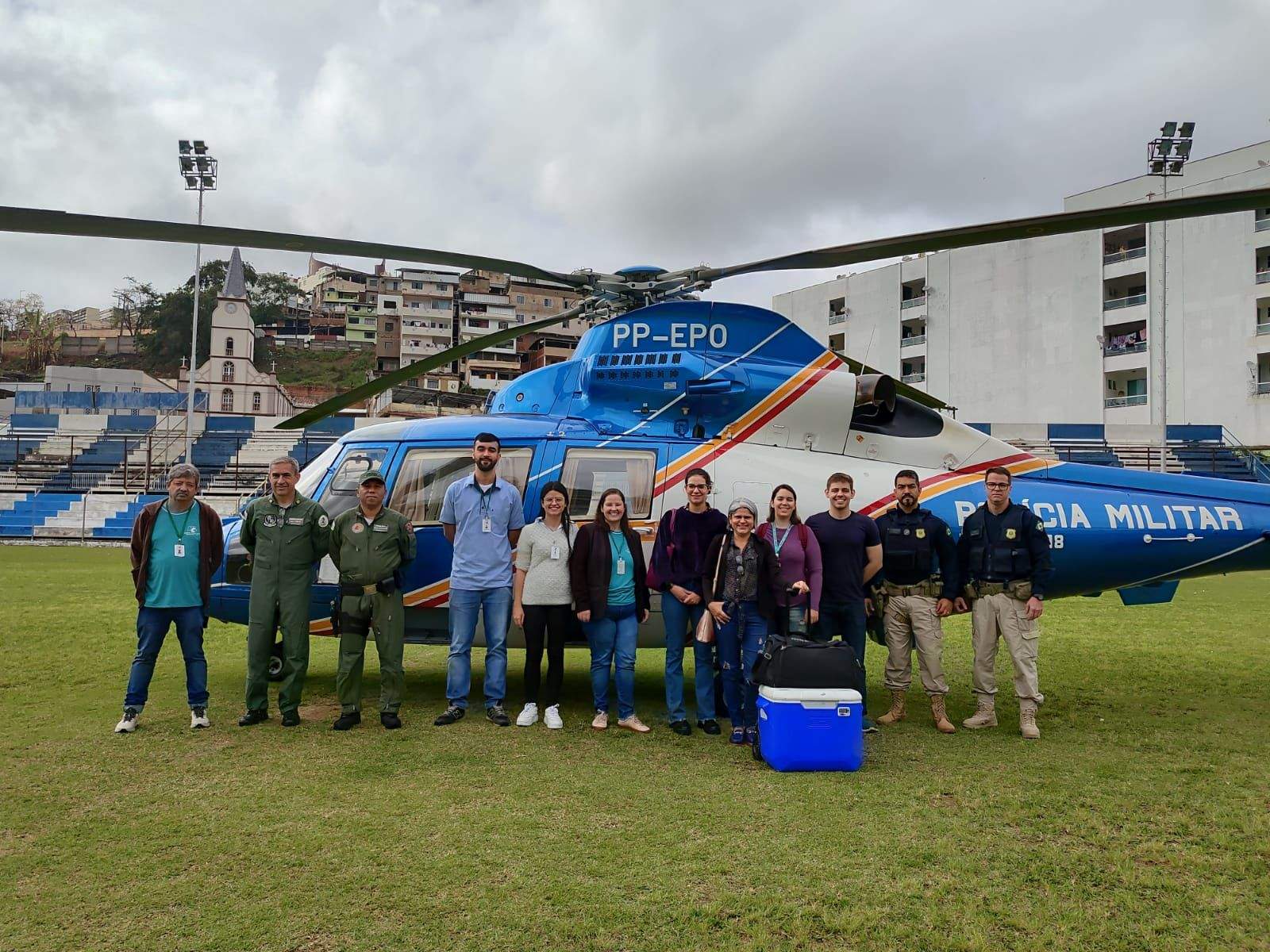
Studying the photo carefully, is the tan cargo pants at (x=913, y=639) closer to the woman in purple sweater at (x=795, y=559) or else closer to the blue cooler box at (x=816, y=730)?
the woman in purple sweater at (x=795, y=559)

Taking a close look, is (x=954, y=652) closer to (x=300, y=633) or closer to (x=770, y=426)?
(x=770, y=426)

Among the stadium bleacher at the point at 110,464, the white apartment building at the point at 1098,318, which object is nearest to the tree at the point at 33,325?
the stadium bleacher at the point at 110,464

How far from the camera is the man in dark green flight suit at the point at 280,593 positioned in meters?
6.32

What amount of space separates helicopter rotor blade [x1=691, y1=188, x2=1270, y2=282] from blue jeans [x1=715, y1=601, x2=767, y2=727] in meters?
2.69

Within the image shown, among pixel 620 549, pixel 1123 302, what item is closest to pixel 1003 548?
pixel 620 549

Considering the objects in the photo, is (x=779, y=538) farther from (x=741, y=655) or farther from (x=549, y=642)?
(x=549, y=642)

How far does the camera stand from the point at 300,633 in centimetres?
634

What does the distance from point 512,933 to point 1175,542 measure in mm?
6216

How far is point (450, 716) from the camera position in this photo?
21.0ft

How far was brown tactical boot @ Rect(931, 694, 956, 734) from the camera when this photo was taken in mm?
6453

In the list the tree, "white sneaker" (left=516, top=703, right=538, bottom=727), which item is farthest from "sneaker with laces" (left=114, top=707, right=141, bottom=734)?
the tree

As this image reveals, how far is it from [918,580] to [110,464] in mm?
42998

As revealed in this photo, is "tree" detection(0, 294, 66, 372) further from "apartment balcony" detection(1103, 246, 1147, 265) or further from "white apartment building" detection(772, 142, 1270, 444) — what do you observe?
"apartment balcony" detection(1103, 246, 1147, 265)

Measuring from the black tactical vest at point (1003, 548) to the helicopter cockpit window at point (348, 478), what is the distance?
4.89 m
